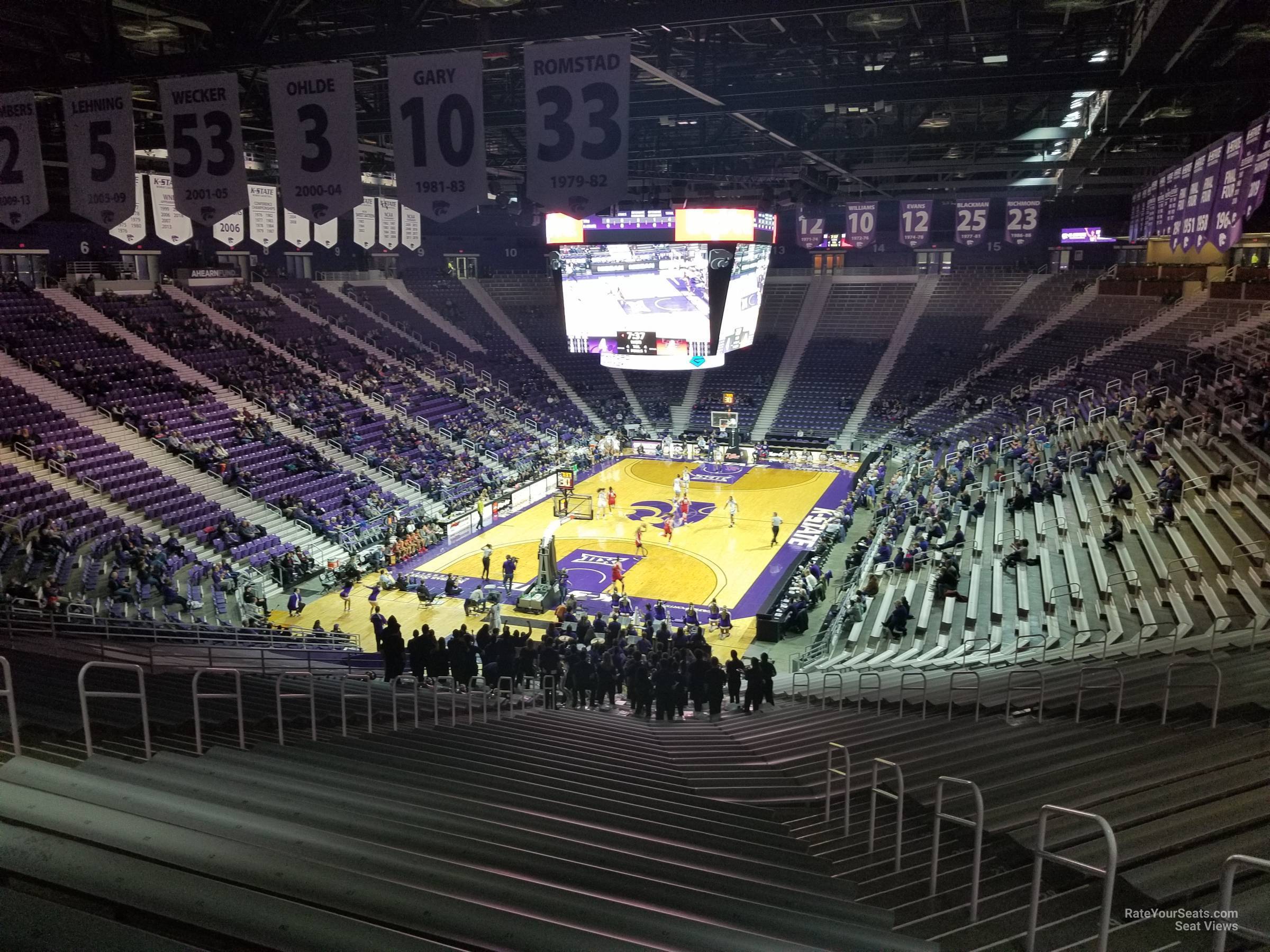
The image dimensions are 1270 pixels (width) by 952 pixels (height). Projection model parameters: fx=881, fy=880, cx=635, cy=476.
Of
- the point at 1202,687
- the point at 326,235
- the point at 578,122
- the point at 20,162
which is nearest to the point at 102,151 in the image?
the point at 20,162

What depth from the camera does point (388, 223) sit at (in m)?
28.3

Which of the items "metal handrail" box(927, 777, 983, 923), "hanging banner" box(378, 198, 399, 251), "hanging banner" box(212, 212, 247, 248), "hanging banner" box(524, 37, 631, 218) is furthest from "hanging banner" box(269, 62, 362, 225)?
"hanging banner" box(378, 198, 399, 251)

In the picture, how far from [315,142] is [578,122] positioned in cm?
323

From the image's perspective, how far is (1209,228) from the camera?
13.6 m

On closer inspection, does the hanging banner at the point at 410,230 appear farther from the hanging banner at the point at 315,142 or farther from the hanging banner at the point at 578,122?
the hanging banner at the point at 578,122

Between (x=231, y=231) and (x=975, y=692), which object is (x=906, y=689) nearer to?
(x=975, y=692)

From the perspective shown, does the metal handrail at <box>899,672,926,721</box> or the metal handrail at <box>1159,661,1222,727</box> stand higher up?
the metal handrail at <box>1159,661,1222,727</box>

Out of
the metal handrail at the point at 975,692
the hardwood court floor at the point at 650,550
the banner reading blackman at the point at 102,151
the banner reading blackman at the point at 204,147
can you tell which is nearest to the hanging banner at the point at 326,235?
the hardwood court floor at the point at 650,550

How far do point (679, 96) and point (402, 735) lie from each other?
46.0 ft

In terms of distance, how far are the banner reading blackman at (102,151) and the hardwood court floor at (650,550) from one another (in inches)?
450

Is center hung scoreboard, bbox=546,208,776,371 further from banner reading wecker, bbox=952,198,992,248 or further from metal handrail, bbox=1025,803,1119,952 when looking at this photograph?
metal handrail, bbox=1025,803,1119,952

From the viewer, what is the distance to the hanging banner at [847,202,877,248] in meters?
29.0

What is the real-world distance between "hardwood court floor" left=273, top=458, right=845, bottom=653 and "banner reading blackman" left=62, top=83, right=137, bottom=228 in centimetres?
1142

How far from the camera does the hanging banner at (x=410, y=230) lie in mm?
30359
